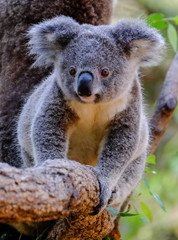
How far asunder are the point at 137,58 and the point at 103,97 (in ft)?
1.41

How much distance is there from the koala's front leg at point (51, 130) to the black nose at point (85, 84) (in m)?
0.38

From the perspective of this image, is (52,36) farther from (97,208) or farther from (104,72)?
(97,208)

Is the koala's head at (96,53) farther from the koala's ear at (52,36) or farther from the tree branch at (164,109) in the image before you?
the tree branch at (164,109)

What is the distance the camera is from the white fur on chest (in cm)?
289

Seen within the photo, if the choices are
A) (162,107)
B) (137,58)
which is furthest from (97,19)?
(137,58)

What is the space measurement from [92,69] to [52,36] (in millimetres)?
456

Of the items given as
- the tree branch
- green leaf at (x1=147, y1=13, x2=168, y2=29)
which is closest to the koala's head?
green leaf at (x1=147, y1=13, x2=168, y2=29)

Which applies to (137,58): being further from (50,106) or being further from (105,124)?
(50,106)

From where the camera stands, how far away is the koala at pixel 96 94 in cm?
267

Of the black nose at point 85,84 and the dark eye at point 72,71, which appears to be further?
the dark eye at point 72,71

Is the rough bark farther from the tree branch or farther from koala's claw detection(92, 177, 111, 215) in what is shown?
the tree branch

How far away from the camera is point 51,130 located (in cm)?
284

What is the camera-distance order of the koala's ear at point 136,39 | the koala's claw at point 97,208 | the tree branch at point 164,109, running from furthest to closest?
the tree branch at point 164,109 → the koala's ear at point 136,39 → the koala's claw at point 97,208

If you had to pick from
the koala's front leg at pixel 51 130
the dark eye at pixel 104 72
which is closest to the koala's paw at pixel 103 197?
the koala's front leg at pixel 51 130
